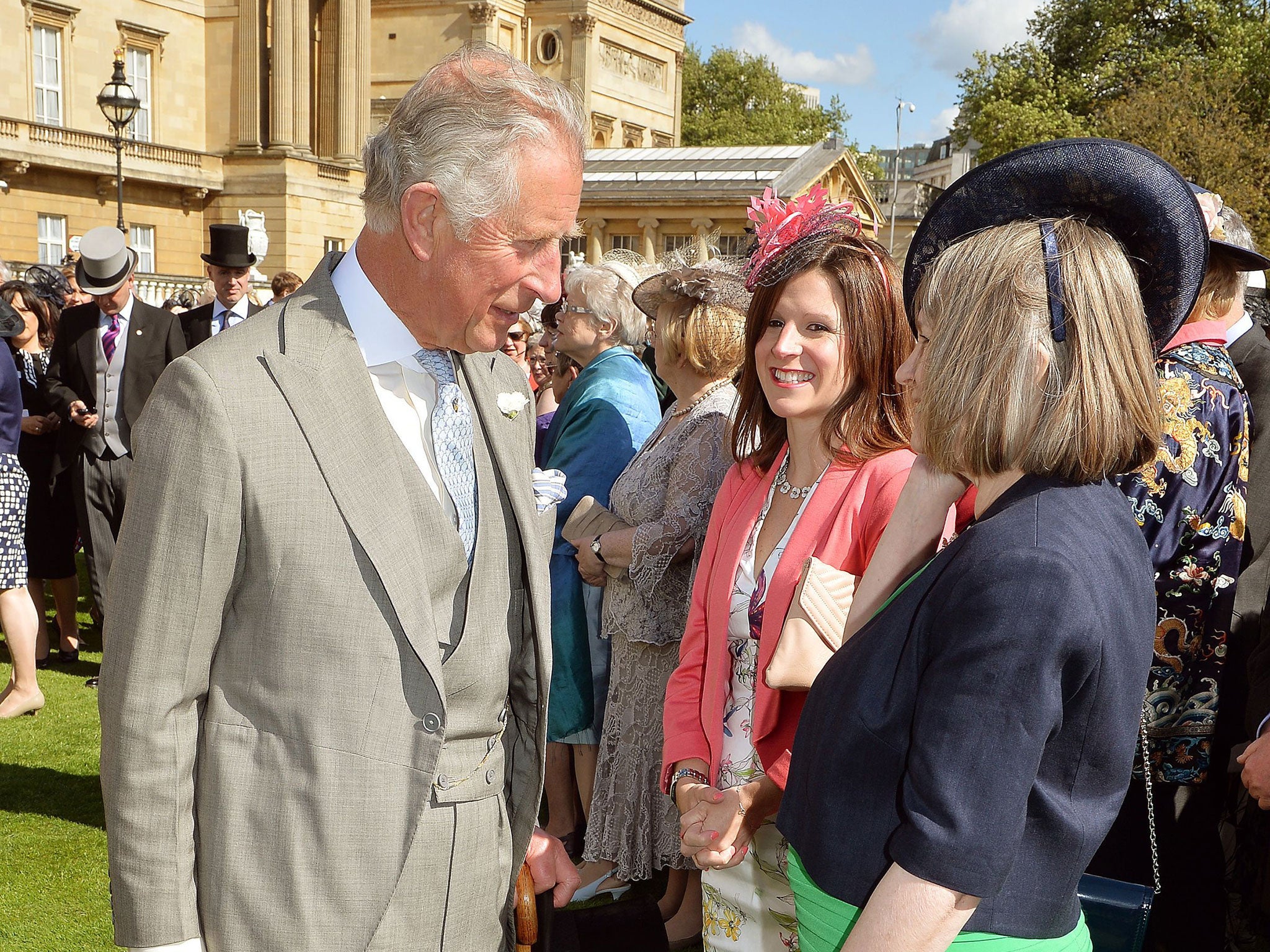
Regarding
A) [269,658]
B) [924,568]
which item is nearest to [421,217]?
[269,658]

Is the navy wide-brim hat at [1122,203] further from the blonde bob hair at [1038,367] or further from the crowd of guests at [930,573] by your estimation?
the blonde bob hair at [1038,367]

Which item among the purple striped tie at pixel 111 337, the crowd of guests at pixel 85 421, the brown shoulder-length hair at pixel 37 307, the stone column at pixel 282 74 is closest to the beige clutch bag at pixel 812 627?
the crowd of guests at pixel 85 421

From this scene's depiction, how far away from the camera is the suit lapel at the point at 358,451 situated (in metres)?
1.84

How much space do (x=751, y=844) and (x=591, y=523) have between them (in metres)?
1.83

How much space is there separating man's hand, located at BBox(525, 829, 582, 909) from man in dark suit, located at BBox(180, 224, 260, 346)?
22.3 ft

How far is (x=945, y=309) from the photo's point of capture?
174 centimetres

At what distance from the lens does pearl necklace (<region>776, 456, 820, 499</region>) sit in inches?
112

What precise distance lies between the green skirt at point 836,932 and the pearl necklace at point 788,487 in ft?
3.45

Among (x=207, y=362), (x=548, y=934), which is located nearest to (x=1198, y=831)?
(x=548, y=934)

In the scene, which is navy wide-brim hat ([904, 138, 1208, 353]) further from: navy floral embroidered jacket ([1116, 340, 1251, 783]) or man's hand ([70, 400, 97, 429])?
man's hand ([70, 400, 97, 429])

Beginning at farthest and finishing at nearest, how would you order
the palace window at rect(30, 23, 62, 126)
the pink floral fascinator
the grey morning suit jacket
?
1. the palace window at rect(30, 23, 62, 126)
2. the pink floral fascinator
3. the grey morning suit jacket

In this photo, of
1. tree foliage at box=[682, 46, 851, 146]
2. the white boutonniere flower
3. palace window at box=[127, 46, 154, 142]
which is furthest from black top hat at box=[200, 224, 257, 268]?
tree foliage at box=[682, 46, 851, 146]

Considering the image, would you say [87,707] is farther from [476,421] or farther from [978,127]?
[978,127]

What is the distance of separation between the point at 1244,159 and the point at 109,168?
31541mm
